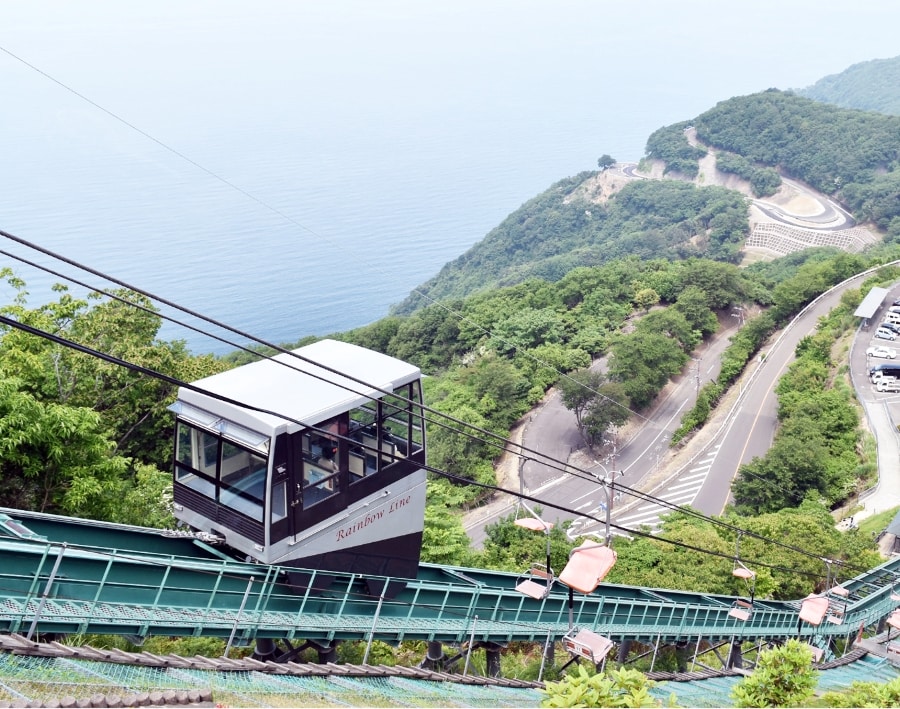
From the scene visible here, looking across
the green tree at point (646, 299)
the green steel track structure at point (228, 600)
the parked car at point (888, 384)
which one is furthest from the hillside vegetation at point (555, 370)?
the green steel track structure at point (228, 600)

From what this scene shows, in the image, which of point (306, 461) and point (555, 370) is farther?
point (555, 370)

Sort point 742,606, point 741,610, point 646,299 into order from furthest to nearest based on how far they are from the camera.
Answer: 1. point 646,299
2. point 742,606
3. point 741,610

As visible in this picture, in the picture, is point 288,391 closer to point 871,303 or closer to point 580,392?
point 580,392

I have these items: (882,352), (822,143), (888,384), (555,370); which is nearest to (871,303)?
(882,352)

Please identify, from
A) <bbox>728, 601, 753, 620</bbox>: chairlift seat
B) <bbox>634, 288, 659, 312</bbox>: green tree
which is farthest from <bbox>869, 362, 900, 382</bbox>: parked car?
<bbox>728, 601, 753, 620</bbox>: chairlift seat

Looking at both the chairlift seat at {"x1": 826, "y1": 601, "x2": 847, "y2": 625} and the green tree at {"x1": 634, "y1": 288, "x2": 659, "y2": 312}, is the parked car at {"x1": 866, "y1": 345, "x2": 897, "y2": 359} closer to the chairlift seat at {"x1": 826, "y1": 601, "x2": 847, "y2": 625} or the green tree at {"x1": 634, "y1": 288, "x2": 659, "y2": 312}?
the green tree at {"x1": 634, "y1": 288, "x2": 659, "y2": 312}

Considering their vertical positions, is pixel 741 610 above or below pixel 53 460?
below
